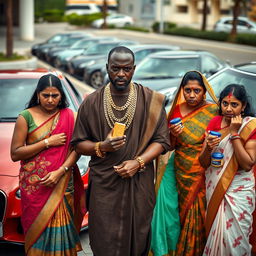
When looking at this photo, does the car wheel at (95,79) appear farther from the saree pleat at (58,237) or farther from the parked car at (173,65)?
the saree pleat at (58,237)

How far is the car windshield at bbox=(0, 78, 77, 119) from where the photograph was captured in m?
6.24

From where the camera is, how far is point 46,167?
402cm

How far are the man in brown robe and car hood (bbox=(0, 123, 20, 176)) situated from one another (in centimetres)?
151

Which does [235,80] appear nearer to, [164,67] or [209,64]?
[164,67]

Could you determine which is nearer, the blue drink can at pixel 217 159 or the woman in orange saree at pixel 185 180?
the blue drink can at pixel 217 159

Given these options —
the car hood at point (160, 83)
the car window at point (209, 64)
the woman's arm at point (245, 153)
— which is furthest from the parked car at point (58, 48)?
the woman's arm at point (245, 153)

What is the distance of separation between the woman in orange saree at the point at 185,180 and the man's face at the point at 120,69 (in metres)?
0.66

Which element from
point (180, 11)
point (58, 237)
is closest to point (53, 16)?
point (180, 11)

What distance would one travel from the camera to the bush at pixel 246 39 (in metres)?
28.9

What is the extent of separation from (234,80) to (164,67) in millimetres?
5824

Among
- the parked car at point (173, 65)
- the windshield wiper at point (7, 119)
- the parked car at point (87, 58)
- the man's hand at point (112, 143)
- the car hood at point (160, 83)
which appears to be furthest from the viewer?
the parked car at point (87, 58)

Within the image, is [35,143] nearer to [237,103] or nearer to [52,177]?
[52,177]

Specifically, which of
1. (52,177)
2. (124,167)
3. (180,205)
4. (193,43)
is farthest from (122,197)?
(193,43)

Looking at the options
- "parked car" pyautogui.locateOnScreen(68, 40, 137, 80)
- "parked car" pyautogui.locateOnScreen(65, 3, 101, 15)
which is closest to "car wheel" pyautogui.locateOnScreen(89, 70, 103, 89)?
"parked car" pyautogui.locateOnScreen(68, 40, 137, 80)
